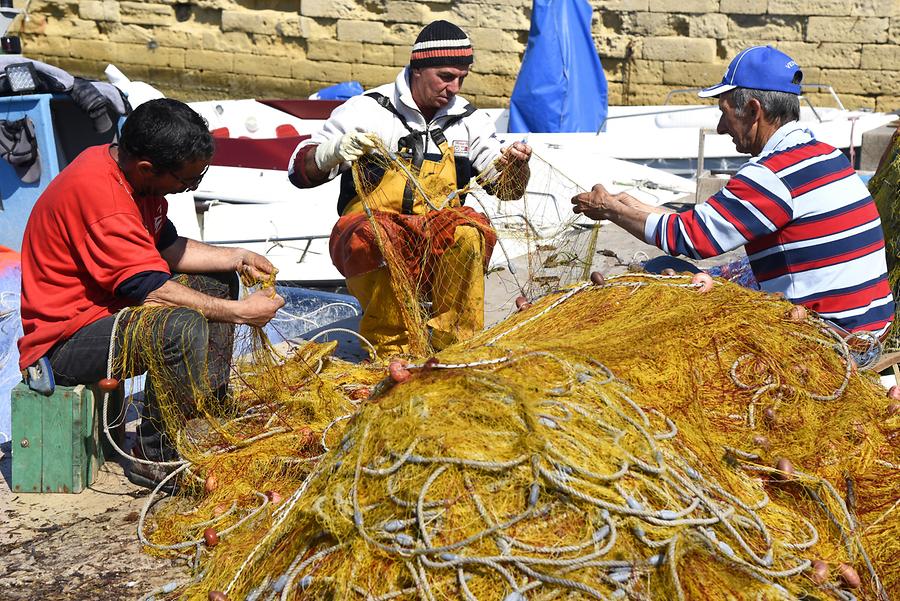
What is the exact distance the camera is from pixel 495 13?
16438 millimetres

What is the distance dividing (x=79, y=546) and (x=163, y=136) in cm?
144

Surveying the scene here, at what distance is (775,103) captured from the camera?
12.3 ft

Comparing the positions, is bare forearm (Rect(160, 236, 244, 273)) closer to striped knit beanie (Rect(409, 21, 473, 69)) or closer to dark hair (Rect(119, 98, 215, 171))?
dark hair (Rect(119, 98, 215, 171))

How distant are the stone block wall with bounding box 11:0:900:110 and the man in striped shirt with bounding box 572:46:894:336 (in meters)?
11.7

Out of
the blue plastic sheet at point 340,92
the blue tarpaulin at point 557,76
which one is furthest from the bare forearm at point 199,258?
the blue plastic sheet at point 340,92

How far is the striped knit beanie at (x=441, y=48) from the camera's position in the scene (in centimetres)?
459

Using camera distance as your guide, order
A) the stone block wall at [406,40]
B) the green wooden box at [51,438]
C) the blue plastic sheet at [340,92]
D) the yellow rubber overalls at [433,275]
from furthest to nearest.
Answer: the stone block wall at [406,40]
the blue plastic sheet at [340,92]
the yellow rubber overalls at [433,275]
the green wooden box at [51,438]

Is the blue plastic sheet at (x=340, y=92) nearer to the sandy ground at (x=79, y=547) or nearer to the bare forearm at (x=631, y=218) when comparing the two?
the bare forearm at (x=631, y=218)

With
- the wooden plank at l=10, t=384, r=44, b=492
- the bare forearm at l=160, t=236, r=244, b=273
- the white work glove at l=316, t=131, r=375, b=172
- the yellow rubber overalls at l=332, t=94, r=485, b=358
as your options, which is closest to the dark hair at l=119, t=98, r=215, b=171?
the bare forearm at l=160, t=236, r=244, b=273

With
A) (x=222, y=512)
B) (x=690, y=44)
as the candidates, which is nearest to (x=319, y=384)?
(x=222, y=512)

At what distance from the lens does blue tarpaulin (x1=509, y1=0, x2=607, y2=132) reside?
37.1 ft

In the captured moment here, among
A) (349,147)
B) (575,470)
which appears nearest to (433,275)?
(349,147)

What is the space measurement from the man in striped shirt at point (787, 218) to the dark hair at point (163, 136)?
1.70 m

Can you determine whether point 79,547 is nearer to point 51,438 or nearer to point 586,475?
point 51,438
